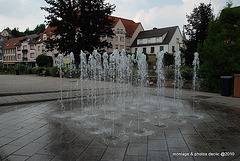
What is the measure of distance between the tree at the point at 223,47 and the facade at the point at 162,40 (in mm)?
33441

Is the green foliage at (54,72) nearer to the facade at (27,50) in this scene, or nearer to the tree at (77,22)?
the tree at (77,22)

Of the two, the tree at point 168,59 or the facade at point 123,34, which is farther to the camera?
the facade at point 123,34

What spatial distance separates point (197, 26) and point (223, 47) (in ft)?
33.2

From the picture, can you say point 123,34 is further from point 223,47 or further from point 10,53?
point 10,53

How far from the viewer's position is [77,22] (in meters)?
20.8

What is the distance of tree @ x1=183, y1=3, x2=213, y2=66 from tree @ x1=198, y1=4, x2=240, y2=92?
8063 mm

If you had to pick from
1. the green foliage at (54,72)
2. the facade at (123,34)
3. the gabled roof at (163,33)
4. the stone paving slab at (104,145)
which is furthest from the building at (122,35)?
the stone paving slab at (104,145)

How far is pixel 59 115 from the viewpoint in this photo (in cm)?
647

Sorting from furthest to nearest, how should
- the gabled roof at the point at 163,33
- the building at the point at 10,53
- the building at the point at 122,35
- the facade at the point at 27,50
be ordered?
the building at the point at 10,53
the facade at the point at 27,50
the building at the point at 122,35
the gabled roof at the point at 163,33

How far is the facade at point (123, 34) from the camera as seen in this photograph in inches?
1953

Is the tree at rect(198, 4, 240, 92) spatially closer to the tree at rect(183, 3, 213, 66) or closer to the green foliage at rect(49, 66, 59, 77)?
the tree at rect(183, 3, 213, 66)

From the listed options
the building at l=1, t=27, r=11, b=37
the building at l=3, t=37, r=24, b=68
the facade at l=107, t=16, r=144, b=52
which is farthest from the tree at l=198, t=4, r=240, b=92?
the building at l=1, t=27, r=11, b=37

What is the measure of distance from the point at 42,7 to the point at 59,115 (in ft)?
61.7

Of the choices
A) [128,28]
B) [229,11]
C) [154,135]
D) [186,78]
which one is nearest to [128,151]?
[154,135]
